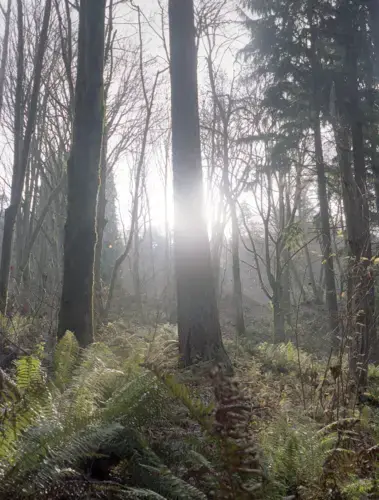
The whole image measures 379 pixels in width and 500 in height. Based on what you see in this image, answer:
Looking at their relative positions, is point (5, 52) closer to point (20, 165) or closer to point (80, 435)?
point (20, 165)

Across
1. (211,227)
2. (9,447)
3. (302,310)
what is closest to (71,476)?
(9,447)

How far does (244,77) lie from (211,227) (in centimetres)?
616

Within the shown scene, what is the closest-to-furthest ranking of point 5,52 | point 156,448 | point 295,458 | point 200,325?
point 156,448 < point 295,458 < point 200,325 < point 5,52

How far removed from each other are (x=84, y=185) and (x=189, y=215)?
1411 millimetres

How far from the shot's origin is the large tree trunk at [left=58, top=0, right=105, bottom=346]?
17.9 ft

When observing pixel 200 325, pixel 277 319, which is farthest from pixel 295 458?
pixel 277 319

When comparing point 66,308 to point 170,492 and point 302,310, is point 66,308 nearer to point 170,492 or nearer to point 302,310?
point 170,492

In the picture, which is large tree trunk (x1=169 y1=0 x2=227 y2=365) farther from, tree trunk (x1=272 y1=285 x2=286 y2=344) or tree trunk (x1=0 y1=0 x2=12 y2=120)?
tree trunk (x1=0 y1=0 x2=12 y2=120)

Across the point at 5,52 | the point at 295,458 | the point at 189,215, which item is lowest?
the point at 295,458

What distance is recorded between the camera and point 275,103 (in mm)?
12734

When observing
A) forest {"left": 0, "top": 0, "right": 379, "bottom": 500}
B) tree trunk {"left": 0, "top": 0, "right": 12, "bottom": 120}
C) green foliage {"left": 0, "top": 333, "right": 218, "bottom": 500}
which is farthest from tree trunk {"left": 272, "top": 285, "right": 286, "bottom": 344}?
green foliage {"left": 0, "top": 333, "right": 218, "bottom": 500}

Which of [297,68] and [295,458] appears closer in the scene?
[295,458]

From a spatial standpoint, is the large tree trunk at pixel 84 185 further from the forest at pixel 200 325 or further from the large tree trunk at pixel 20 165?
the large tree trunk at pixel 20 165

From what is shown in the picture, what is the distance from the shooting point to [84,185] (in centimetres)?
564
